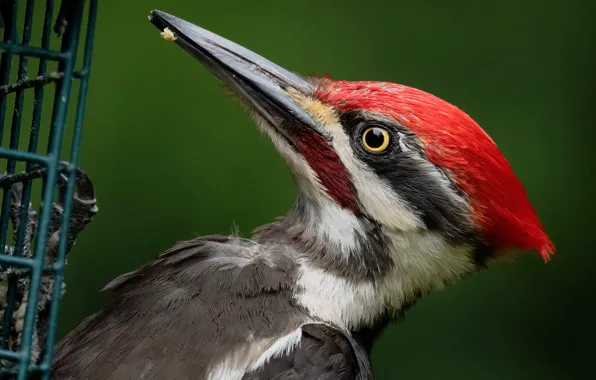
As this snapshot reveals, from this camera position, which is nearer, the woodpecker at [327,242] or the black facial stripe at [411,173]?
the woodpecker at [327,242]

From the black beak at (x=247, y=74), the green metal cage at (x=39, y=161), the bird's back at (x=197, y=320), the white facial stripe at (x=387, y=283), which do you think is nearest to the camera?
the green metal cage at (x=39, y=161)

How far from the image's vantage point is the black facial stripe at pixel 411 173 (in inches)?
103

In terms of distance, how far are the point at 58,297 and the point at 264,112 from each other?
0.77 m

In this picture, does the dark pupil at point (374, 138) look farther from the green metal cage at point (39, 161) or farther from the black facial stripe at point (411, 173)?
the green metal cage at point (39, 161)

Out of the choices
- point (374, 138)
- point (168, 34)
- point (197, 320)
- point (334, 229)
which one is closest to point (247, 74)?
point (168, 34)

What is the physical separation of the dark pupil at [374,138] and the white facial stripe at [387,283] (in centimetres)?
24

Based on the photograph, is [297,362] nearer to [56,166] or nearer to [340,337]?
[340,337]

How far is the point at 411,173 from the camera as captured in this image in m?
2.64

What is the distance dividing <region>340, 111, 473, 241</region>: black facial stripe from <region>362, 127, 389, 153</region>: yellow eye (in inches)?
0.4

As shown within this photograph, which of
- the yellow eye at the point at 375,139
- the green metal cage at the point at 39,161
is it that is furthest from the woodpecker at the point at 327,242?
the green metal cage at the point at 39,161

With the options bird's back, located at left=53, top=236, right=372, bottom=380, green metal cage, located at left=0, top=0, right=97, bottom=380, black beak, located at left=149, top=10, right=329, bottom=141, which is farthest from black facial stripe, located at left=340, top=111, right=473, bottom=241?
green metal cage, located at left=0, top=0, right=97, bottom=380

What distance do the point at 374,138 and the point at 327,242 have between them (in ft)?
1.01

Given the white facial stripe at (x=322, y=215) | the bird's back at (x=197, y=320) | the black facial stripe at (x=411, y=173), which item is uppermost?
the black facial stripe at (x=411, y=173)

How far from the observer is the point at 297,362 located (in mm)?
2445
